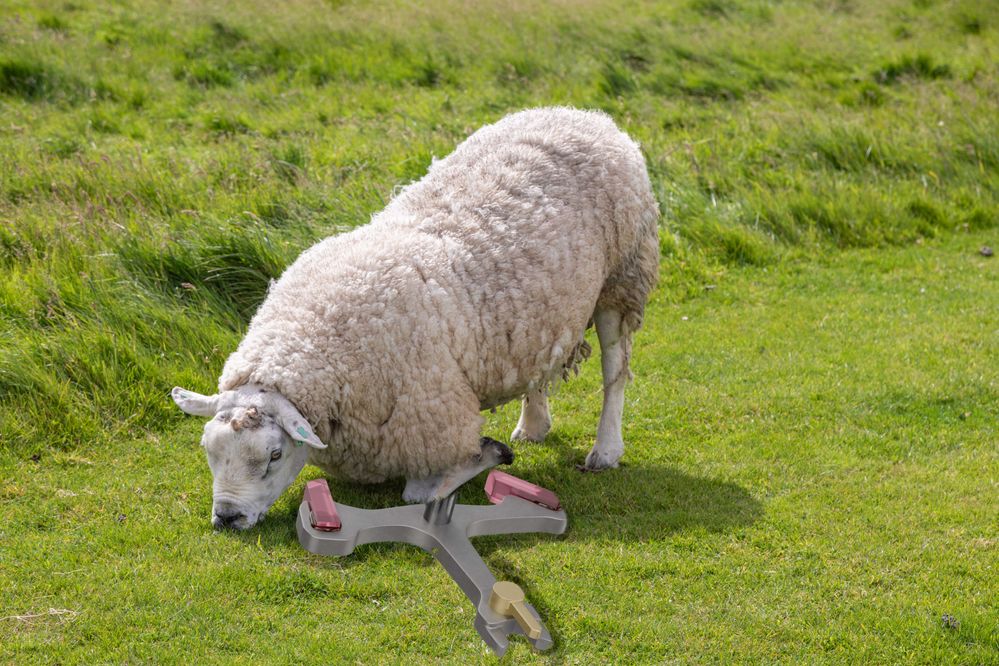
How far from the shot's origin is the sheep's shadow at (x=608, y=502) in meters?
5.49

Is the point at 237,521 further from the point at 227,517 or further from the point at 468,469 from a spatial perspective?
the point at 468,469

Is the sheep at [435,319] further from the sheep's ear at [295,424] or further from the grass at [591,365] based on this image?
the grass at [591,365]

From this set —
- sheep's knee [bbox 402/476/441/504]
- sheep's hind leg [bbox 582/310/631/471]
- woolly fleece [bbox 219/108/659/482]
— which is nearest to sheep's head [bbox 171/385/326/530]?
woolly fleece [bbox 219/108/659/482]

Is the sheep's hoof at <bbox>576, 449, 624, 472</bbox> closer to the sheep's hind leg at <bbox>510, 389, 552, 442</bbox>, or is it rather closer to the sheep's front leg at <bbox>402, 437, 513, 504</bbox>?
the sheep's hind leg at <bbox>510, 389, 552, 442</bbox>

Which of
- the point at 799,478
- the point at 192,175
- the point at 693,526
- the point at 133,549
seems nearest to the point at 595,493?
the point at 693,526

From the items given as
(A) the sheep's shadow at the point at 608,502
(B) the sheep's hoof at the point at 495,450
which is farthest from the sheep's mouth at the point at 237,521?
(B) the sheep's hoof at the point at 495,450

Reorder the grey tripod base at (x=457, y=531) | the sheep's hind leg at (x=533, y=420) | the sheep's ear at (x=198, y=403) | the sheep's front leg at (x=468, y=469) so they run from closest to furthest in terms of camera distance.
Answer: the grey tripod base at (x=457, y=531), the sheep's ear at (x=198, y=403), the sheep's front leg at (x=468, y=469), the sheep's hind leg at (x=533, y=420)

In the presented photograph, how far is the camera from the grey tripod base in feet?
15.3

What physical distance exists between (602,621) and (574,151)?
2461mm

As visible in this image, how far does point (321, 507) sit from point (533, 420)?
1.85 meters

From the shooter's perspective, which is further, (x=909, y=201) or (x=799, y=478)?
(x=909, y=201)

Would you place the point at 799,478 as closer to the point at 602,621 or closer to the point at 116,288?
the point at 602,621

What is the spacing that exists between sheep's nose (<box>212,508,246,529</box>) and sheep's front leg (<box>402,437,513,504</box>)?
801 mm

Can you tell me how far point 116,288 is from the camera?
7305mm
